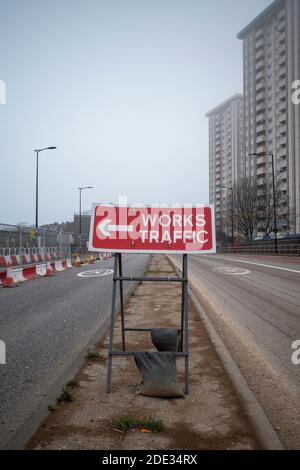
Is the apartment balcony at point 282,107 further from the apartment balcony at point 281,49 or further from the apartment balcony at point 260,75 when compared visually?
the apartment balcony at point 260,75

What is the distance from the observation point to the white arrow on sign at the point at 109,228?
4273 mm

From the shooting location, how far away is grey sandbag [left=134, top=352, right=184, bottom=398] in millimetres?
3828

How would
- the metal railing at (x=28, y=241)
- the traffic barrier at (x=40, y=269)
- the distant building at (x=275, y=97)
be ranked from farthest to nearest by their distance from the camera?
the distant building at (x=275, y=97) → the traffic barrier at (x=40, y=269) → the metal railing at (x=28, y=241)

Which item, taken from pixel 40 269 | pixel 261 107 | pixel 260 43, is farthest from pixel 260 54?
pixel 40 269

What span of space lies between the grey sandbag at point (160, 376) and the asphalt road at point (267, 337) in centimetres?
85

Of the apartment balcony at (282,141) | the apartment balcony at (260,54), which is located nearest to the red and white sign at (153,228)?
the apartment balcony at (282,141)

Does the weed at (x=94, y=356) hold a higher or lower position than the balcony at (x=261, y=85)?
lower

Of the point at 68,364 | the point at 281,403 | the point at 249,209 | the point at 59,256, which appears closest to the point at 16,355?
the point at 68,364

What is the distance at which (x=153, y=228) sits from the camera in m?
4.26

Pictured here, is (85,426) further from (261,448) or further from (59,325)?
(59,325)

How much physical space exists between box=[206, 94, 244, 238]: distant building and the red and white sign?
4591 inches

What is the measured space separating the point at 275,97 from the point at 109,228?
3764 inches

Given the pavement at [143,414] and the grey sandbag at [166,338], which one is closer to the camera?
the pavement at [143,414]

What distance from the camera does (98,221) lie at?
4.30m
